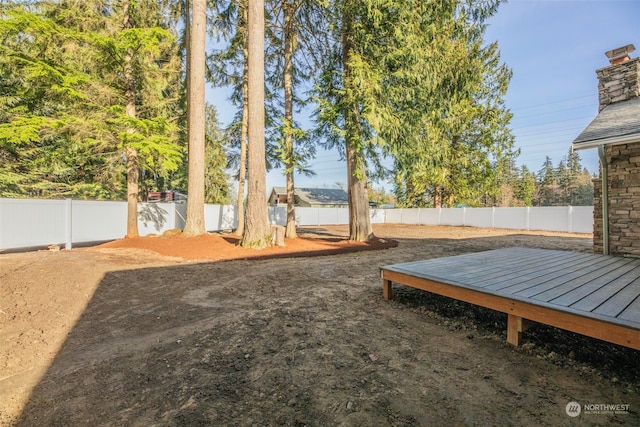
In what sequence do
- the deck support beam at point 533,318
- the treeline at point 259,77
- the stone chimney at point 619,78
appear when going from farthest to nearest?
the treeline at point 259,77 → the stone chimney at point 619,78 → the deck support beam at point 533,318

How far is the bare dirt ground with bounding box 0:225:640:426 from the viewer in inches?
65.1

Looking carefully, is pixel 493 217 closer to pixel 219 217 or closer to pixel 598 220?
pixel 598 220

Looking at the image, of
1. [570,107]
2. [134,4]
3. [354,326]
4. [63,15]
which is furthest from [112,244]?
[570,107]

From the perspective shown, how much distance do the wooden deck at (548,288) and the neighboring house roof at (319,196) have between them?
25203mm

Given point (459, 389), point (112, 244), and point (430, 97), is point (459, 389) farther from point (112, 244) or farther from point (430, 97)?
point (112, 244)

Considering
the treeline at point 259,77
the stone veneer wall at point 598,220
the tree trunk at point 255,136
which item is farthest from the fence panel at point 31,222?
the stone veneer wall at point 598,220

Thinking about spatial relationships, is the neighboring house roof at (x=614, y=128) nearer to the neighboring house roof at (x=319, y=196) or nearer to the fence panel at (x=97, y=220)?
the fence panel at (x=97, y=220)

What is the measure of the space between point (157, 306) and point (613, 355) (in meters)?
4.60

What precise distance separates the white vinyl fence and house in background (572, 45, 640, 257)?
11.6 metres

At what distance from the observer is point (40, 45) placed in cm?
760

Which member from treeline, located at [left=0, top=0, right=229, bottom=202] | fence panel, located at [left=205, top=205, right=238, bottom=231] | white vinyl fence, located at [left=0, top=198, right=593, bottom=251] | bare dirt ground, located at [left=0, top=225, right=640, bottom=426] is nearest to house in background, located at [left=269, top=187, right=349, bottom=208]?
white vinyl fence, located at [left=0, top=198, right=593, bottom=251]

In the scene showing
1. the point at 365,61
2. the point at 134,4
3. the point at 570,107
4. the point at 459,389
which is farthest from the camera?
the point at 570,107

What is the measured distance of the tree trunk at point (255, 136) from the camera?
759 cm

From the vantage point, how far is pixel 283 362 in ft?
7.11
